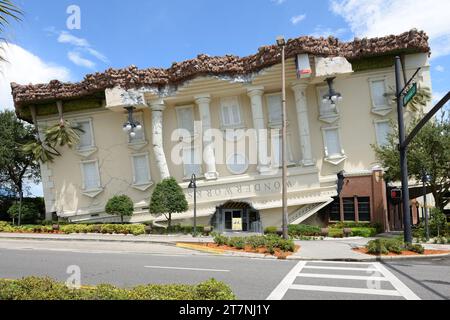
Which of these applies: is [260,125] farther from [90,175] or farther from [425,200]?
[90,175]

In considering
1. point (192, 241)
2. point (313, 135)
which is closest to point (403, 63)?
point (313, 135)

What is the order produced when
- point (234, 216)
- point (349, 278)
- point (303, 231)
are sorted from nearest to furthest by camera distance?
point (349, 278)
point (303, 231)
point (234, 216)

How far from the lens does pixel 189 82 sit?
28406mm

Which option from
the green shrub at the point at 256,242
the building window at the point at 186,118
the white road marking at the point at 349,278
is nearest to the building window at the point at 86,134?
the building window at the point at 186,118

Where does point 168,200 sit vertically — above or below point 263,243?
above

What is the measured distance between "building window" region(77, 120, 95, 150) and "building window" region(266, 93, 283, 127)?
15877 mm

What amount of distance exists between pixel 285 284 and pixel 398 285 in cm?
279

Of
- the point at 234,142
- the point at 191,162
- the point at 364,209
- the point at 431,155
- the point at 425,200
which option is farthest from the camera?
the point at 191,162

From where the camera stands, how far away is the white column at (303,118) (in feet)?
90.4

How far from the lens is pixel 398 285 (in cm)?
890

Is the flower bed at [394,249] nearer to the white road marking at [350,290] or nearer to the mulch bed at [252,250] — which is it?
the mulch bed at [252,250]

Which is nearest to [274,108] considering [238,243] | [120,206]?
[120,206]

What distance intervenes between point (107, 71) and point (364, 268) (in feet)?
81.7

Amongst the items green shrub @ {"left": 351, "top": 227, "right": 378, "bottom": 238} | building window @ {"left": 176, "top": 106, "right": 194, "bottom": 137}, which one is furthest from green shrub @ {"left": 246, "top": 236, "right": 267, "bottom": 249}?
building window @ {"left": 176, "top": 106, "right": 194, "bottom": 137}
